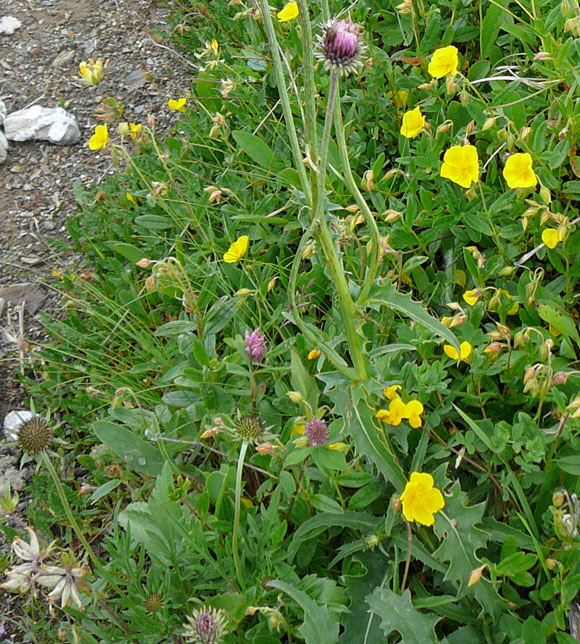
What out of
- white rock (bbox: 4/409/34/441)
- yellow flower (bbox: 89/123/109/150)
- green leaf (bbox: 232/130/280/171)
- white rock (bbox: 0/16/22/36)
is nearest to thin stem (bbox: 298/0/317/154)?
green leaf (bbox: 232/130/280/171)

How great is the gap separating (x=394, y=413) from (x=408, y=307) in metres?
0.31

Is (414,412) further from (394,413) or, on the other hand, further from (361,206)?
(361,206)

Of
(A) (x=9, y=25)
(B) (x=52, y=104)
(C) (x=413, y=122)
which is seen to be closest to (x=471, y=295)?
(C) (x=413, y=122)

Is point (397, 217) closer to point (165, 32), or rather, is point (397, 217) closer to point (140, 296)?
point (140, 296)

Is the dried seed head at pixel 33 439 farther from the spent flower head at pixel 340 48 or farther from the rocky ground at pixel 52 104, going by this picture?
the spent flower head at pixel 340 48

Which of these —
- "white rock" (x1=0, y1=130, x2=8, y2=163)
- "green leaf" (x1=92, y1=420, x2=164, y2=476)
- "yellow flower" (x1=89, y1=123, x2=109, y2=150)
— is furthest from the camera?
"white rock" (x1=0, y1=130, x2=8, y2=163)

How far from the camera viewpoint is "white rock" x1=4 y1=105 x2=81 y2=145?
10.3ft

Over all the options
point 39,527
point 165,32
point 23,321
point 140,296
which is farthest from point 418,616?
point 165,32

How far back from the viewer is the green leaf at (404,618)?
1331mm

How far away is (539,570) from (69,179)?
→ 2.45 m

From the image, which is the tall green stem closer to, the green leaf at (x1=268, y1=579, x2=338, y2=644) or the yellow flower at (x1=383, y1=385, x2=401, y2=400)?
the yellow flower at (x1=383, y1=385, x2=401, y2=400)

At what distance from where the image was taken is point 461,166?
5.95ft

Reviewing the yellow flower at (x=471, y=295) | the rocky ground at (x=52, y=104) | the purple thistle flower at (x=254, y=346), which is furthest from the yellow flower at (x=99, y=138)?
the yellow flower at (x=471, y=295)

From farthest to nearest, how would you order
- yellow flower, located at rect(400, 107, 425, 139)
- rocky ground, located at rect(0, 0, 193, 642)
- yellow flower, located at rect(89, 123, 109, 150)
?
rocky ground, located at rect(0, 0, 193, 642)
yellow flower, located at rect(89, 123, 109, 150)
yellow flower, located at rect(400, 107, 425, 139)
